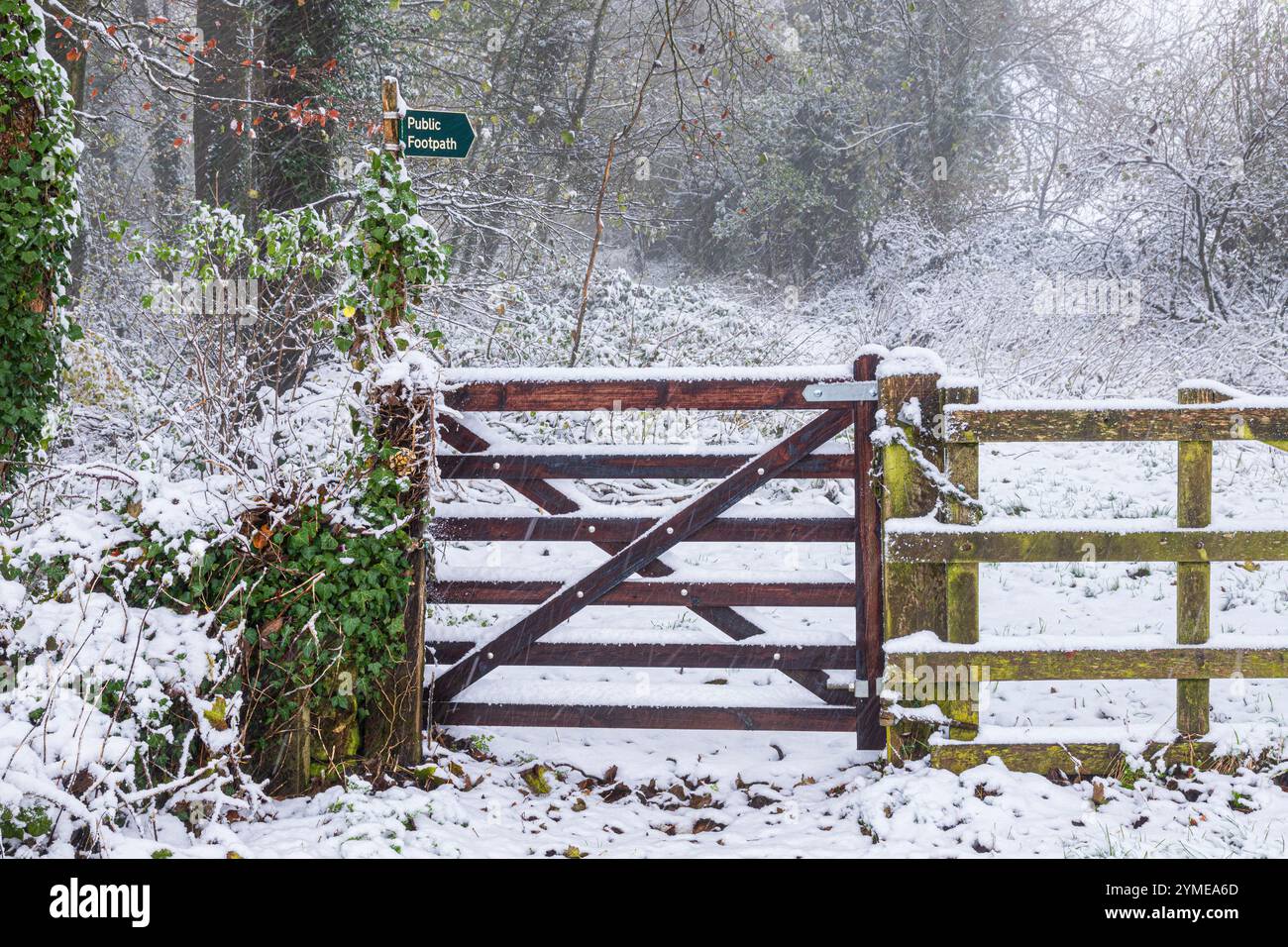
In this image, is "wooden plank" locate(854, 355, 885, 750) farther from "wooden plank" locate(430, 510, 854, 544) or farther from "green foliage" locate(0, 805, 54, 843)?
"green foliage" locate(0, 805, 54, 843)

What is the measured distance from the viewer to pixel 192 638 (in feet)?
12.4

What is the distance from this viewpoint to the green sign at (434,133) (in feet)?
14.4

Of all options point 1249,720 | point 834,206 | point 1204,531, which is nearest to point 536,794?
point 1204,531

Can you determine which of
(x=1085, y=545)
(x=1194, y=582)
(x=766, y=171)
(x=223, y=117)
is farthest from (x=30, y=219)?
(x=766, y=171)

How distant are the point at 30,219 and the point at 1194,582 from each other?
6.21 metres

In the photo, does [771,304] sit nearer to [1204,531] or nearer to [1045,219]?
[1045,219]

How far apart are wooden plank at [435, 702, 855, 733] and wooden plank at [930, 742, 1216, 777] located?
0.49 metres

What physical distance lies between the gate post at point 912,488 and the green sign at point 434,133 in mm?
2212

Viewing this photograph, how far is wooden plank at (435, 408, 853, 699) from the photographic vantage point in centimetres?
443

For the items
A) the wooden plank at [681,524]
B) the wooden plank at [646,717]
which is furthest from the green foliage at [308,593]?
the wooden plank at [681,524]

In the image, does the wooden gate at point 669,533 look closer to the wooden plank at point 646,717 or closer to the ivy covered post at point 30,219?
the wooden plank at point 646,717

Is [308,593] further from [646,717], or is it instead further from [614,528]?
[646,717]

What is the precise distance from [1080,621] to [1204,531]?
2.22 meters

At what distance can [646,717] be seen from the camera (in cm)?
448
